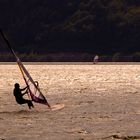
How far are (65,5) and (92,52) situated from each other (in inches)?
980

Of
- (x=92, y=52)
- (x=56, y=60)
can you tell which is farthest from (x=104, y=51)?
(x=56, y=60)

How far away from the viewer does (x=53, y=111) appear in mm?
24625

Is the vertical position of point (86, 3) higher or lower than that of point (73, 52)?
higher

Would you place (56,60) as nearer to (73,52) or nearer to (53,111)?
(73,52)

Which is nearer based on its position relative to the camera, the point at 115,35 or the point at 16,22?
the point at 115,35

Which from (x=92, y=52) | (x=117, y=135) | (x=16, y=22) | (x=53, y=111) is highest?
(x=16, y=22)

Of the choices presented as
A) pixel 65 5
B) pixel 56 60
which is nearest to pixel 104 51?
pixel 56 60

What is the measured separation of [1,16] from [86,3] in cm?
2533

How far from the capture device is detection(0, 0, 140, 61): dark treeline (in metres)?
163

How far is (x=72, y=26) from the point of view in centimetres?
17125

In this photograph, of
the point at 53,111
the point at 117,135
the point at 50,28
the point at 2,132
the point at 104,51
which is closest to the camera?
the point at 117,135

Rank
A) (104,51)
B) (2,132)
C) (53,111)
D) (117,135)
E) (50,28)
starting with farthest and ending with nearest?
(50,28)
(104,51)
(53,111)
(2,132)
(117,135)

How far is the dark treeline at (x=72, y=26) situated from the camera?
6432 inches

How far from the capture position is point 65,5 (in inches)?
7205
